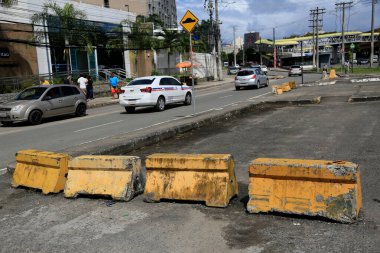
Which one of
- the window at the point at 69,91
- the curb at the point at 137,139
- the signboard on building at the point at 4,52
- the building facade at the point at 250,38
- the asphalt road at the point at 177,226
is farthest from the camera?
the building facade at the point at 250,38

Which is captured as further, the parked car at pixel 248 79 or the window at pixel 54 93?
the parked car at pixel 248 79

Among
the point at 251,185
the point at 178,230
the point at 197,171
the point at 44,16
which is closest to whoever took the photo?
the point at 178,230

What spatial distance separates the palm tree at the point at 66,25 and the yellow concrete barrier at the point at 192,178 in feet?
90.0

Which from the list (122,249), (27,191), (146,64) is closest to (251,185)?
(122,249)

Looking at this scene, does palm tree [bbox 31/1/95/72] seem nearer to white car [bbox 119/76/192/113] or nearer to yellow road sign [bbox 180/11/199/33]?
white car [bbox 119/76/192/113]

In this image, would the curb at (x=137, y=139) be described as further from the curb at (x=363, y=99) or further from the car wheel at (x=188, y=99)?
the car wheel at (x=188, y=99)

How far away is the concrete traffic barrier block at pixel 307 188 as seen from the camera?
4.68 m

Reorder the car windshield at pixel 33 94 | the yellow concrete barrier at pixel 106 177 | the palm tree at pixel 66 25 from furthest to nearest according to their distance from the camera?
the palm tree at pixel 66 25 → the car windshield at pixel 33 94 → the yellow concrete barrier at pixel 106 177

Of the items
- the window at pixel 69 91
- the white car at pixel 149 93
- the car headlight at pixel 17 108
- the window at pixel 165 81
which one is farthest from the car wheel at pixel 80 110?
the window at pixel 165 81

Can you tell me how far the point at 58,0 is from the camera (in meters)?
36.1

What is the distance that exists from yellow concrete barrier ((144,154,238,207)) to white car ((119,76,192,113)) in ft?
44.1

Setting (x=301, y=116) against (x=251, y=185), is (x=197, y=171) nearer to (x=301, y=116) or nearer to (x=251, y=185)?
(x=251, y=185)

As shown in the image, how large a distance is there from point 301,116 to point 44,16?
926 inches

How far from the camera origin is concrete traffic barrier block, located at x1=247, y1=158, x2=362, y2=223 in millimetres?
4684
